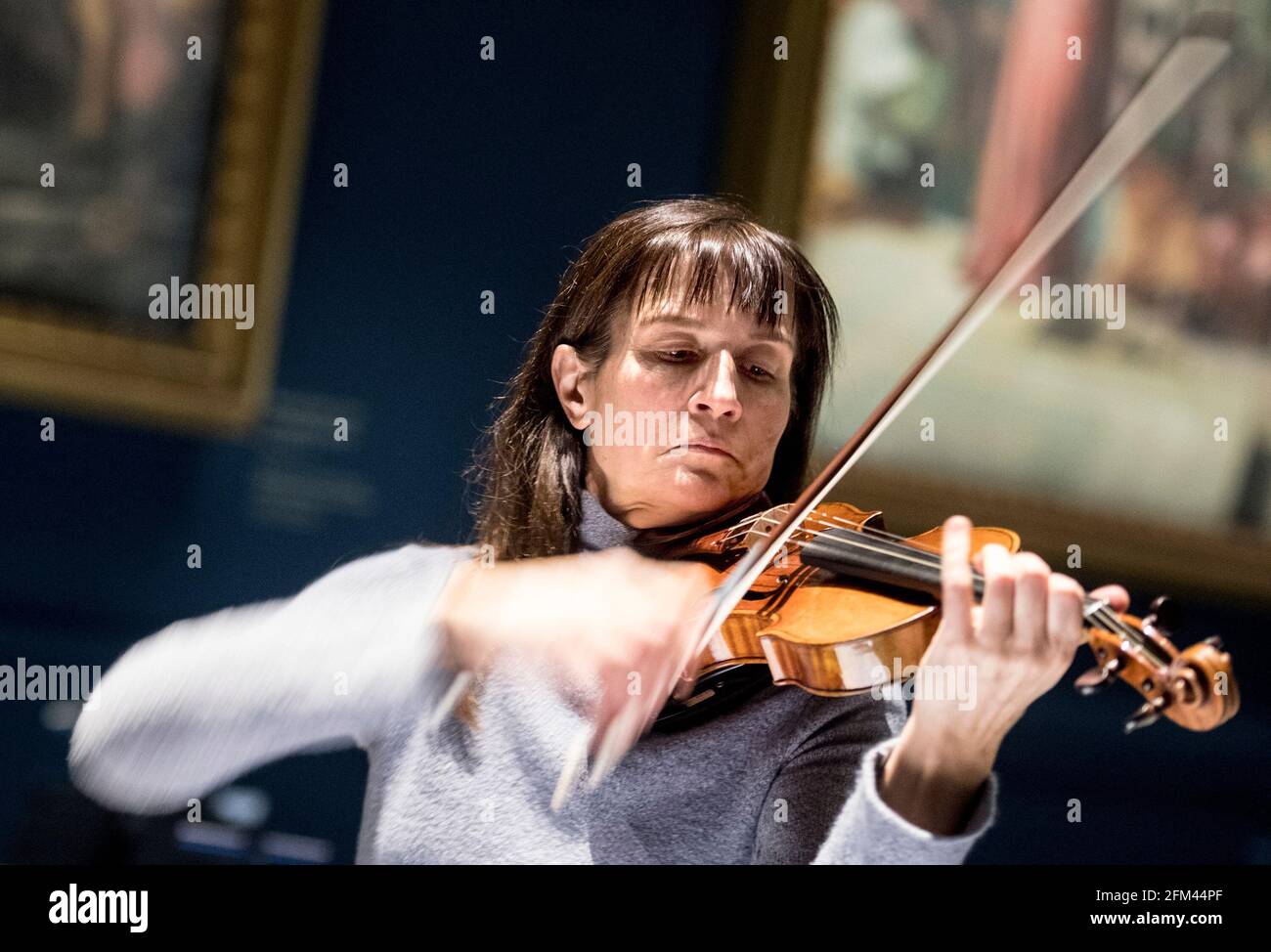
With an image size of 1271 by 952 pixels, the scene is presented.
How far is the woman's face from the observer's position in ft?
2.64

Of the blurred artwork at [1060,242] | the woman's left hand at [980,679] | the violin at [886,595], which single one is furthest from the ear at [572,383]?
the blurred artwork at [1060,242]

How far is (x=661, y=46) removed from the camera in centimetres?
115

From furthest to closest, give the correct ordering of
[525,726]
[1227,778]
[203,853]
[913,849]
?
1. [1227,778]
2. [203,853]
3. [525,726]
4. [913,849]

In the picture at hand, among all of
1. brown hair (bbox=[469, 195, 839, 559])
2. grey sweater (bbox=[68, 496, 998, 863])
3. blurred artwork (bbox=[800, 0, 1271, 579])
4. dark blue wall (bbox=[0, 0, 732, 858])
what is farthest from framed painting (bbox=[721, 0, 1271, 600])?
grey sweater (bbox=[68, 496, 998, 863])

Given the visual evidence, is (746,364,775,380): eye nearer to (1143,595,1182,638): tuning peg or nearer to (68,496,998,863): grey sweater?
(68,496,998,863): grey sweater

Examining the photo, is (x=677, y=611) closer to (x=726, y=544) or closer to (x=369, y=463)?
(x=726, y=544)

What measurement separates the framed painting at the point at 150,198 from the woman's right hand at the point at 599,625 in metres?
0.44

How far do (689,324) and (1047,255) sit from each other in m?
0.58

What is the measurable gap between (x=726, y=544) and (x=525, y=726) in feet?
0.51

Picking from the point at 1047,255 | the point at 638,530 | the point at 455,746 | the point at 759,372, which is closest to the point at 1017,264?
the point at 759,372

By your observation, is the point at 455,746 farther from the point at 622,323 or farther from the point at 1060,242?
the point at 1060,242

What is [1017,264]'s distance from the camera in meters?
0.77

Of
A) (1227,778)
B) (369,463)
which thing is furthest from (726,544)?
(1227,778)

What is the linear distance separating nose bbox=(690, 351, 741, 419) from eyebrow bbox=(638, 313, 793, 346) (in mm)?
23
